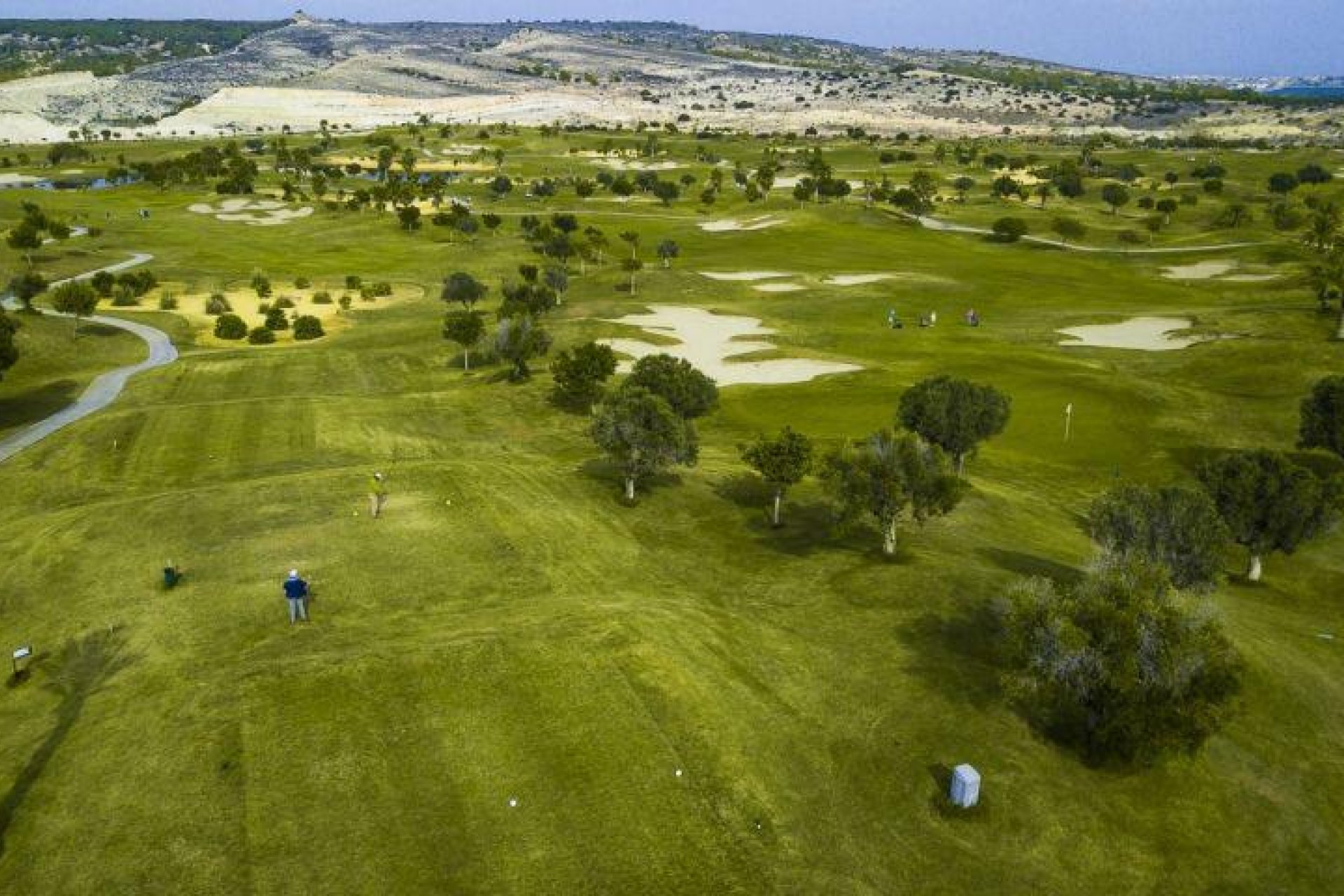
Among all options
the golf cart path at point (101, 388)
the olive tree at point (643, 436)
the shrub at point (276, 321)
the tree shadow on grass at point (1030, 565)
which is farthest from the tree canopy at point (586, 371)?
the shrub at point (276, 321)

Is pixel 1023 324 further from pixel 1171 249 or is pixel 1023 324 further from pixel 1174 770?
pixel 1174 770

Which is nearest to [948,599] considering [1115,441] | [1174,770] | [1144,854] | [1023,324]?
[1174,770]

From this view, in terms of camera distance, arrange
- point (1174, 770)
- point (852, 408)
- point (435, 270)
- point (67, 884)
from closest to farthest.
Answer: point (67, 884) → point (1174, 770) → point (852, 408) → point (435, 270)

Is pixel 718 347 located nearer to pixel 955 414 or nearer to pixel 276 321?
pixel 955 414

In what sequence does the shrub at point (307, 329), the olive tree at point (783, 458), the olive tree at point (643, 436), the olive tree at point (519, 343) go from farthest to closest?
the shrub at point (307, 329)
the olive tree at point (519, 343)
the olive tree at point (643, 436)
the olive tree at point (783, 458)

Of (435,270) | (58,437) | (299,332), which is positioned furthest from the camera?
(435,270)

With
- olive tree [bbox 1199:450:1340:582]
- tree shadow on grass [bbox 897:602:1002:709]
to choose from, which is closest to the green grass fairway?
tree shadow on grass [bbox 897:602:1002:709]

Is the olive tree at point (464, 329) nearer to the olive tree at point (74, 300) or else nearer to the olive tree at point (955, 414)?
the olive tree at point (74, 300)
